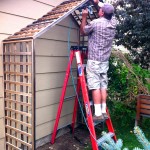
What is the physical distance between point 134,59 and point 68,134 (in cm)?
424

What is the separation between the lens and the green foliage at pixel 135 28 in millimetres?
6480

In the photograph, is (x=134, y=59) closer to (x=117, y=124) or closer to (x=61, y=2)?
(x=117, y=124)

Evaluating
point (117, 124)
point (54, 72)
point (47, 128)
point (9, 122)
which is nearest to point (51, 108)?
point (47, 128)

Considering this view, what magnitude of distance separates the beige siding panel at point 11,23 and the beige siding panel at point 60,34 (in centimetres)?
43

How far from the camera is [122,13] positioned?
6797 mm

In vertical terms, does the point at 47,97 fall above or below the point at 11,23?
below

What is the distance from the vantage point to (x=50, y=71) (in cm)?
354

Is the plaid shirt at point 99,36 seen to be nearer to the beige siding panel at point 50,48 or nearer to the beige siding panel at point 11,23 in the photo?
the beige siding panel at point 50,48

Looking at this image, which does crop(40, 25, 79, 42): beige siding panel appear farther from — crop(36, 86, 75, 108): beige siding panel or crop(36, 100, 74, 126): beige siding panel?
crop(36, 100, 74, 126): beige siding panel

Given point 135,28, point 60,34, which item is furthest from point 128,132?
point 135,28

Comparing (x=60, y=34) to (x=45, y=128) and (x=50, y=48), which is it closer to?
(x=50, y=48)

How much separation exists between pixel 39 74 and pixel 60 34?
84 cm

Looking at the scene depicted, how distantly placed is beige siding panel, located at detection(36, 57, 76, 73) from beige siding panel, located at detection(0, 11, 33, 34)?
56cm

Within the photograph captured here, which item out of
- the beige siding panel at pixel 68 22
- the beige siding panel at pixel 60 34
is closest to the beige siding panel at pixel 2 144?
the beige siding panel at pixel 60 34
